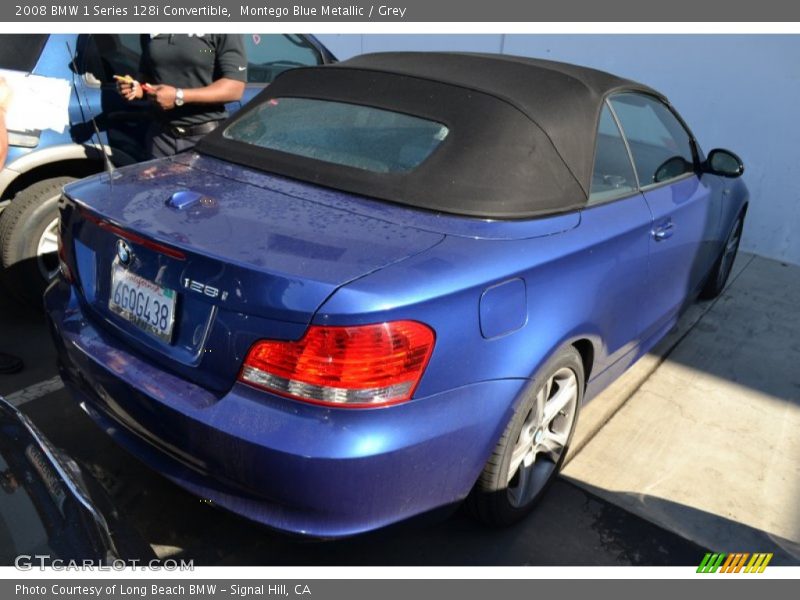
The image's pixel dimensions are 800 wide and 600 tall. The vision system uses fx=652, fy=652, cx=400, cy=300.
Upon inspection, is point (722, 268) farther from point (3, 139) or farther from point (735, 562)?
point (3, 139)

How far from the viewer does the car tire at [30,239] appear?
350cm

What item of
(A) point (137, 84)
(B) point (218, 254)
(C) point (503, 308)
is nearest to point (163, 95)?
(A) point (137, 84)

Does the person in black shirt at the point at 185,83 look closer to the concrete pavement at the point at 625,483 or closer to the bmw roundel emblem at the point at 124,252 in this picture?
the concrete pavement at the point at 625,483

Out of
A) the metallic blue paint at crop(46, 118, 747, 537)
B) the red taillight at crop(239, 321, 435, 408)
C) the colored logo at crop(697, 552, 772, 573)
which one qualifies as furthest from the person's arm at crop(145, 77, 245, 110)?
the colored logo at crop(697, 552, 772, 573)

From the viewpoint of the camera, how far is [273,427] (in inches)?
68.0

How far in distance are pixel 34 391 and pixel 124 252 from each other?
1.57 meters

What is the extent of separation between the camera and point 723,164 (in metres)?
3.62

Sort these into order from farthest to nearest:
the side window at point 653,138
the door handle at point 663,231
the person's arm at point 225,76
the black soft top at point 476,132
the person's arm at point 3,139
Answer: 1. the person's arm at point 225,76
2. the person's arm at point 3,139
3. the side window at point 653,138
4. the door handle at point 663,231
5. the black soft top at point 476,132

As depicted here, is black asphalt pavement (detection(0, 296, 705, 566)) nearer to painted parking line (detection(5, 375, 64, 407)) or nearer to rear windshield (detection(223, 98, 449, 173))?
painted parking line (detection(5, 375, 64, 407))

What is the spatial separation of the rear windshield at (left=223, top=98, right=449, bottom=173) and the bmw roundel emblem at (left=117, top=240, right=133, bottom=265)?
789mm

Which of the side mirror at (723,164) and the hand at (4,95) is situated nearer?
the hand at (4,95)

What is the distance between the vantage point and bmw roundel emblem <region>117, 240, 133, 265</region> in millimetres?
2015

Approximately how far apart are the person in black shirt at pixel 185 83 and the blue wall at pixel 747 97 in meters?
3.99

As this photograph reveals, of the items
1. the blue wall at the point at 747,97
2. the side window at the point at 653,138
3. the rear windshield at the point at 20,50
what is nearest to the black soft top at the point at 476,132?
the side window at the point at 653,138
